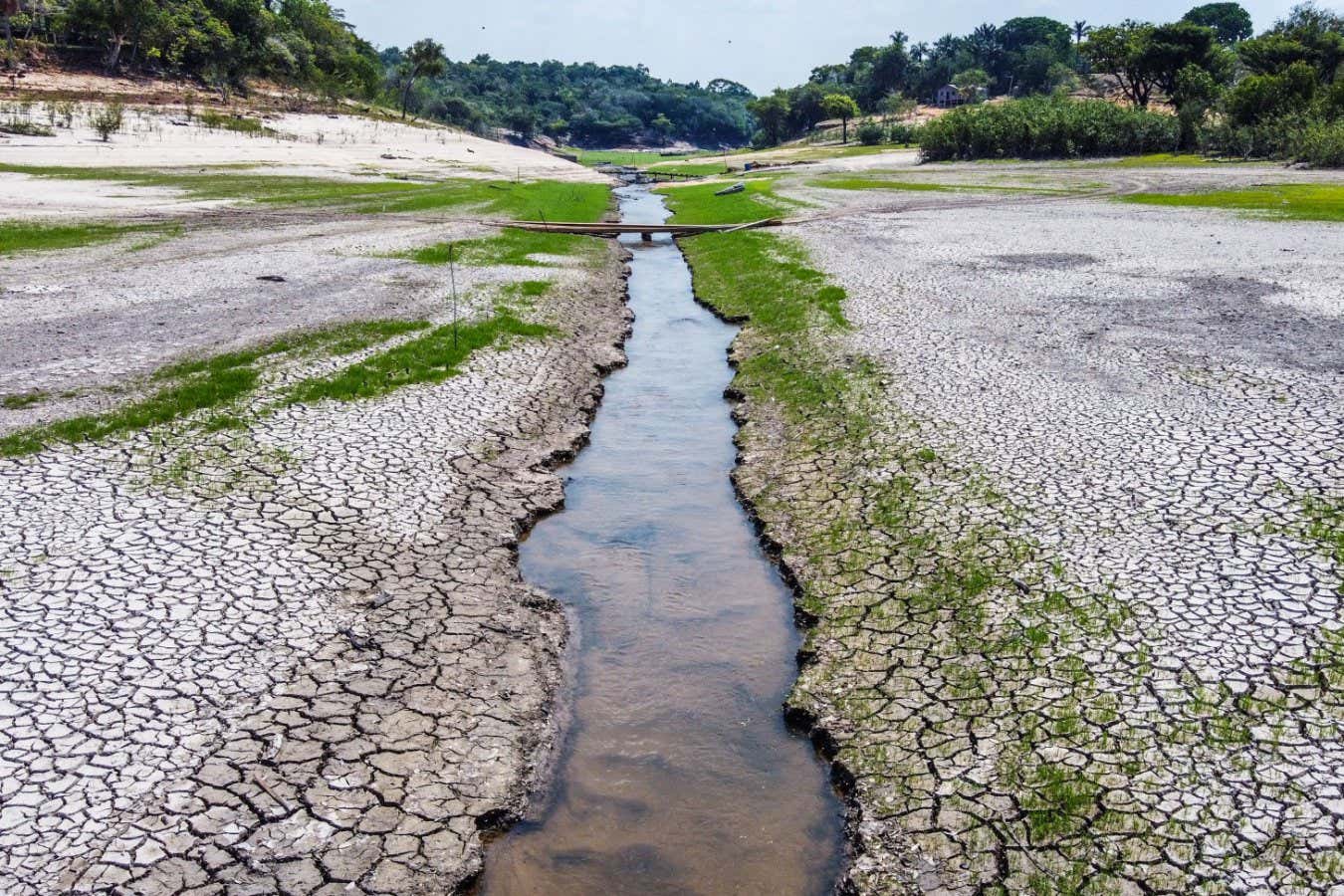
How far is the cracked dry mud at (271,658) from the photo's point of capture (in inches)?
227

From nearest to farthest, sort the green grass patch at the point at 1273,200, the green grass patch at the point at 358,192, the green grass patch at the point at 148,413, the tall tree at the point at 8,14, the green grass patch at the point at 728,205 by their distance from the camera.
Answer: the green grass patch at the point at 148,413
the green grass patch at the point at 1273,200
the green grass patch at the point at 358,192
the green grass patch at the point at 728,205
the tall tree at the point at 8,14

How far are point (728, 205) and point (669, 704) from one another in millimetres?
41678

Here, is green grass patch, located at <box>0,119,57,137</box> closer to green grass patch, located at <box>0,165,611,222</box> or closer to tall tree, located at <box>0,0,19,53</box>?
green grass patch, located at <box>0,165,611,222</box>

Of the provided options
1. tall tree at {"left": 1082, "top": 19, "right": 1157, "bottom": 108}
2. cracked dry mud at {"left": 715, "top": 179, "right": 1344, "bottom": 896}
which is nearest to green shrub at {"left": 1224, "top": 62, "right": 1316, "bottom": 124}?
tall tree at {"left": 1082, "top": 19, "right": 1157, "bottom": 108}

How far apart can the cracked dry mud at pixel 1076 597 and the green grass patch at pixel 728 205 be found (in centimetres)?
2518

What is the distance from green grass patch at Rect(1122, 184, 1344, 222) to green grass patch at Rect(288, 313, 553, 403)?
2975cm

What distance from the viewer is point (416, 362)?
624 inches

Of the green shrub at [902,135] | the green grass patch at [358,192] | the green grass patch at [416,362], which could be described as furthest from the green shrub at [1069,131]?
the green grass patch at [416,362]

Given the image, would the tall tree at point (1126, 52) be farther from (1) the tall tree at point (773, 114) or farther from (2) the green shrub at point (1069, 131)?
(1) the tall tree at point (773, 114)

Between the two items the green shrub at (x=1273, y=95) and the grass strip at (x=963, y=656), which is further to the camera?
the green shrub at (x=1273, y=95)

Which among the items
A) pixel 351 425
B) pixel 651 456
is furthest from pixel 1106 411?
pixel 351 425

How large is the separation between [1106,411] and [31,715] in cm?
1280

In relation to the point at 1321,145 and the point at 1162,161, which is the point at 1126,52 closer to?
the point at 1162,161

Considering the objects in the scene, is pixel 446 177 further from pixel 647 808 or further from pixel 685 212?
pixel 647 808
